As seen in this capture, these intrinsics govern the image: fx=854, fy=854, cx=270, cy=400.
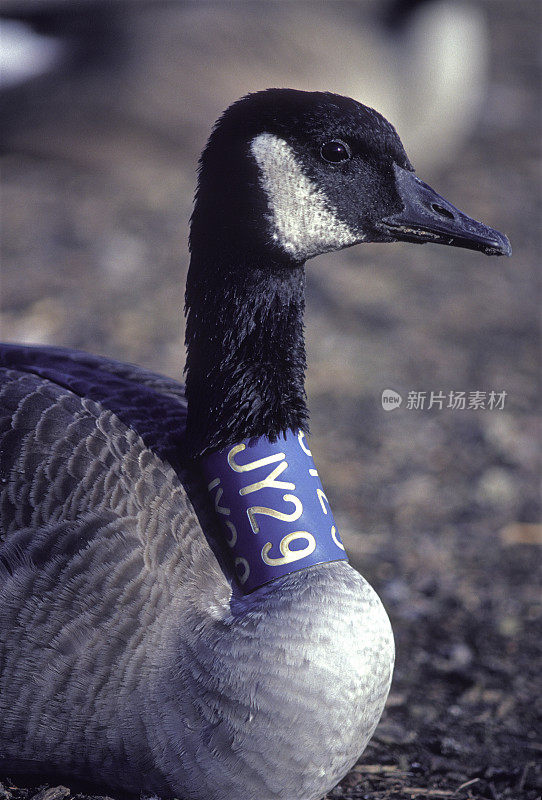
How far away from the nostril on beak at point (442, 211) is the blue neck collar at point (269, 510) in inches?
36.3

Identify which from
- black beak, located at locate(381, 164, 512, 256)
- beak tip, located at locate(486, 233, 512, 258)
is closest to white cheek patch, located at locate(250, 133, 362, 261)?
black beak, located at locate(381, 164, 512, 256)

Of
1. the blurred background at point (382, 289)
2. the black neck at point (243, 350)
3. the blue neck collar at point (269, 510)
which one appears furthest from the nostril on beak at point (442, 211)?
the blurred background at point (382, 289)

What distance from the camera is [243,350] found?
2.88 m

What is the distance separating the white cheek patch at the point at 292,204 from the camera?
8.90 feet

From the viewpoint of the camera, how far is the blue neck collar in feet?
9.03

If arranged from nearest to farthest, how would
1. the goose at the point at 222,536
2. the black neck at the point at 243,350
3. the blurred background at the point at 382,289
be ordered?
the goose at the point at 222,536 < the black neck at the point at 243,350 < the blurred background at the point at 382,289

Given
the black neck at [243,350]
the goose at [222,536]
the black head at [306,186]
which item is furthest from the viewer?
the black neck at [243,350]

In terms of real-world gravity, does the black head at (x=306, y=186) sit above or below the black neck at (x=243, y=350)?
above

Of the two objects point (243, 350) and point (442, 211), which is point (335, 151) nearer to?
point (442, 211)

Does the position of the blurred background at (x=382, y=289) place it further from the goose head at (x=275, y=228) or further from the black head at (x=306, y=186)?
the black head at (x=306, y=186)

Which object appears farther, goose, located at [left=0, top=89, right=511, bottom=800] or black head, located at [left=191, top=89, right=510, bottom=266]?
black head, located at [left=191, top=89, right=510, bottom=266]

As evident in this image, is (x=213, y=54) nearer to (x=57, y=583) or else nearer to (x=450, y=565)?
(x=450, y=565)

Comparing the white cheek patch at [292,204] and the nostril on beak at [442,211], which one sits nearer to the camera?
the white cheek patch at [292,204]

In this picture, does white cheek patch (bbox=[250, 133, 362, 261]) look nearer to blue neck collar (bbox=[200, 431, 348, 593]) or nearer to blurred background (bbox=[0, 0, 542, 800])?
blue neck collar (bbox=[200, 431, 348, 593])
